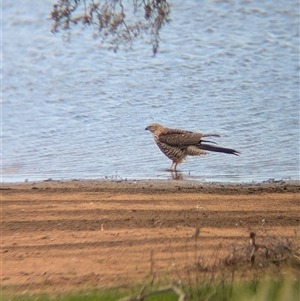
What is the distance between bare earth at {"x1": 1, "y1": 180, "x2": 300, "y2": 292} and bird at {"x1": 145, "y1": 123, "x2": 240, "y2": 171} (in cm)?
41

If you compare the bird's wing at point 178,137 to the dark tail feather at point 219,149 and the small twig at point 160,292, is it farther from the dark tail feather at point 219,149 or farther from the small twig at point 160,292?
the small twig at point 160,292

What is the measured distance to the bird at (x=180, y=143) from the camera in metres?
7.53

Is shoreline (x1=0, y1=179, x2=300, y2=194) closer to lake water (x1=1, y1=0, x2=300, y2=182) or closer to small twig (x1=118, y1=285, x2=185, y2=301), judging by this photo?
lake water (x1=1, y1=0, x2=300, y2=182)

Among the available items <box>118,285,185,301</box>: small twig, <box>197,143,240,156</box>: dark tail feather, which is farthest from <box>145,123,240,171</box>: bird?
<box>118,285,185,301</box>: small twig

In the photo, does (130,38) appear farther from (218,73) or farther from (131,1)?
(218,73)

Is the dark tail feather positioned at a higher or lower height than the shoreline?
higher

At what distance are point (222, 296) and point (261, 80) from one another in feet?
12.0

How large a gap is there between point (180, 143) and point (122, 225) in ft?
5.13

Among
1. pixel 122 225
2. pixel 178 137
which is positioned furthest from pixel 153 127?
pixel 122 225

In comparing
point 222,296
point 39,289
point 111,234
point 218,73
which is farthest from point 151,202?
point 222,296

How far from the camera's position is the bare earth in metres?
5.31

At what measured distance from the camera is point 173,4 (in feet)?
24.4

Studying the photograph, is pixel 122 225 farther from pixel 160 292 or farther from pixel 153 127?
pixel 160 292

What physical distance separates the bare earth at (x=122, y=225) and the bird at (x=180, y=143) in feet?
1.35
